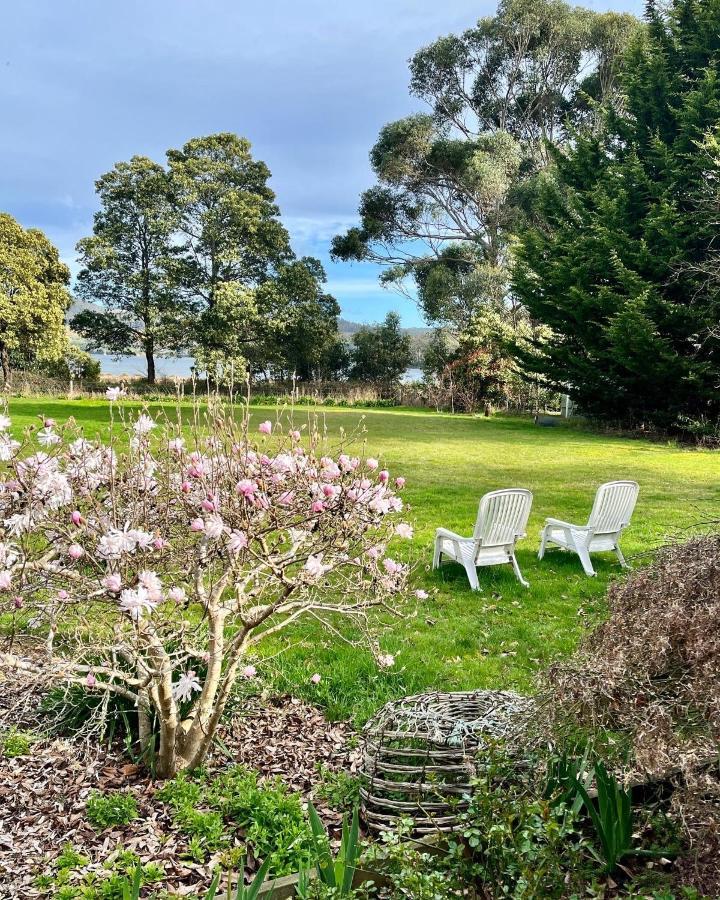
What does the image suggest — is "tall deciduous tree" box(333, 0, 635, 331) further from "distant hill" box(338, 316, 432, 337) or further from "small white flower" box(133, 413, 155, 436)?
"small white flower" box(133, 413, 155, 436)

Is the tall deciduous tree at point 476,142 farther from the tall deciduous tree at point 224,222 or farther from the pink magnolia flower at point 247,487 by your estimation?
the pink magnolia flower at point 247,487

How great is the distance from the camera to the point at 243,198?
31.4 m

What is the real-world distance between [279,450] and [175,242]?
1290 inches

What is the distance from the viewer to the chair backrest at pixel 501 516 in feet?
17.9

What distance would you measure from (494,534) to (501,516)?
0.59 ft

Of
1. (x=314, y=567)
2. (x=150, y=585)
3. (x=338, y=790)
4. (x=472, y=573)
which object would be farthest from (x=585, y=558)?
(x=150, y=585)

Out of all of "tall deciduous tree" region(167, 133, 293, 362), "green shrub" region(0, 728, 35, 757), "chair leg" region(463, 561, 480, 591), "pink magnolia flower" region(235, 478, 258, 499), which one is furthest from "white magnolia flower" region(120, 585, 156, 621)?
"tall deciduous tree" region(167, 133, 293, 362)

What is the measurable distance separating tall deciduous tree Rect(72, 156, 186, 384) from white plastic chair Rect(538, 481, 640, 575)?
27802mm

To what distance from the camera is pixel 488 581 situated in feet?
18.9

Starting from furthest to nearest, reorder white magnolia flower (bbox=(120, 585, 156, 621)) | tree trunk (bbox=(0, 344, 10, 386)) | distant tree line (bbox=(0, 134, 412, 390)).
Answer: distant tree line (bbox=(0, 134, 412, 390)), tree trunk (bbox=(0, 344, 10, 386)), white magnolia flower (bbox=(120, 585, 156, 621))

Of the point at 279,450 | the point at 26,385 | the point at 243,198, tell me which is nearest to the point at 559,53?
the point at 243,198

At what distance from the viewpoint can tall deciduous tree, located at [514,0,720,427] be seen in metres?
16.8

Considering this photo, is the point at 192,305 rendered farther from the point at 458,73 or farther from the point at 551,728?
the point at 551,728

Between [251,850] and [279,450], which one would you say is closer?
[251,850]
